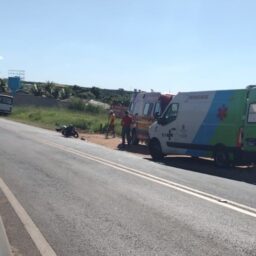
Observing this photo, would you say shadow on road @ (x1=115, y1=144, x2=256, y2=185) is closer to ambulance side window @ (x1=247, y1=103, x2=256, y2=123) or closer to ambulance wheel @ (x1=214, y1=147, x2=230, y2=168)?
ambulance wheel @ (x1=214, y1=147, x2=230, y2=168)

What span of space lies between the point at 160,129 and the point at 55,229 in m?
14.1

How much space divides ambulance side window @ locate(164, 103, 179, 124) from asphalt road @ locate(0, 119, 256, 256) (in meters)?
4.08

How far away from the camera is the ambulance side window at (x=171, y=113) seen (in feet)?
69.0

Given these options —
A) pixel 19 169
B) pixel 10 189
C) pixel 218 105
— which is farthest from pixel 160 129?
pixel 10 189

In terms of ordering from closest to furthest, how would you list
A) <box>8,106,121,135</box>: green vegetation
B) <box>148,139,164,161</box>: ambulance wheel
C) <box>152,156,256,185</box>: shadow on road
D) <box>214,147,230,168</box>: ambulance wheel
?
<box>152,156,256,185</box>: shadow on road → <box>214,147,230,168</box>: ambulance wheel → <box>148,139,164,161</box>: ambulance wheel → <box>8,106,121,135</box>: green vegetation

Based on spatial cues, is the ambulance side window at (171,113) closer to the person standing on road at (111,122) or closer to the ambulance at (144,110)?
the ambulance at (144,110)

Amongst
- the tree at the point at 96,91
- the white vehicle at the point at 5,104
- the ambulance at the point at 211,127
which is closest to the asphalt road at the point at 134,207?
the ambulance at the point at 211,127

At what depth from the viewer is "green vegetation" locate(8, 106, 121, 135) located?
1670 inches

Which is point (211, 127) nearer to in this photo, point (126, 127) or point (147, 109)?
point (147, 109)

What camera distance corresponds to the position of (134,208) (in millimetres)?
9695

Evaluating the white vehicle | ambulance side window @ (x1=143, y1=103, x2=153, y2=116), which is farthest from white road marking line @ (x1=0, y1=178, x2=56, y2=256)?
the white vehicle

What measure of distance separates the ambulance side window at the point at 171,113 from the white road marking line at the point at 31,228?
10.8 metres

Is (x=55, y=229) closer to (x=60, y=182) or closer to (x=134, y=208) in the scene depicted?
(x=134, y=208)

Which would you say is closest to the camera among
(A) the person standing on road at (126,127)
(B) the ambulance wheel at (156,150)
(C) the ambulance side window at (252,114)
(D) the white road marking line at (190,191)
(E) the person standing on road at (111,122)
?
(D) the white road marking line at (190,191)
